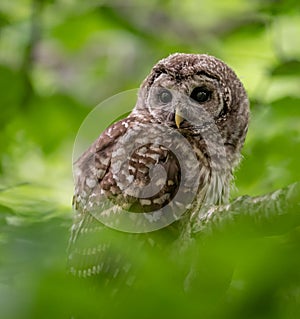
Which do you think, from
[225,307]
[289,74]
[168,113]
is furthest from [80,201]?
[225,307]

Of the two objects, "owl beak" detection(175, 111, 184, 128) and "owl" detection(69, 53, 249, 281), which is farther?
"owl beak" detection(175, 111, 184, 128)

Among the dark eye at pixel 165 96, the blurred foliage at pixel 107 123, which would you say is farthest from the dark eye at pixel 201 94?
the blurred foliage at pixel 107 123

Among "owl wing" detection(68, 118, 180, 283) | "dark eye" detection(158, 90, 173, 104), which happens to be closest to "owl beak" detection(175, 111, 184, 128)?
"dark eye" detection(158, 90, 173, 104)

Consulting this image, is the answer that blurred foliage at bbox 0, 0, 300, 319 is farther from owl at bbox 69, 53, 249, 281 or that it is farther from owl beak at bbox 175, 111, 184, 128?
owl beak at bbox 175, 111, 184, 128

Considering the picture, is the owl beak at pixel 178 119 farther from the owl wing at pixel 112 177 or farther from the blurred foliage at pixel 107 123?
the blurred foliage at pixel 107 123

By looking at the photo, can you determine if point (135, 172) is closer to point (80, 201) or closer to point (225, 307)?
point (80, 201)

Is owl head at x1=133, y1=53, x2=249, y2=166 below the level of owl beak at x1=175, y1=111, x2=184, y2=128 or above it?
above
